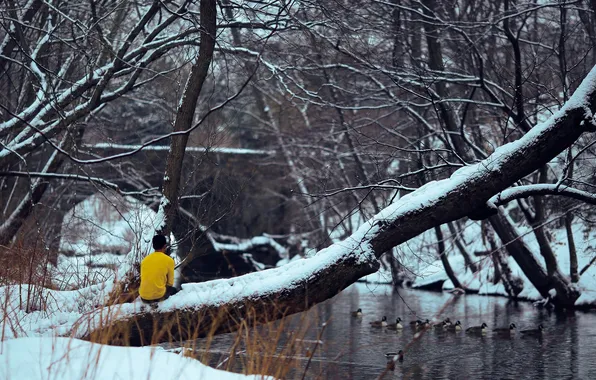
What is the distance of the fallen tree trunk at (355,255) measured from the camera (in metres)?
9.02

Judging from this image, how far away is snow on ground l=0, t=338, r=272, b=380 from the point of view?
19.7 feet

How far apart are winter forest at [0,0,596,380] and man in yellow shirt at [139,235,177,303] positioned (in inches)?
8.8

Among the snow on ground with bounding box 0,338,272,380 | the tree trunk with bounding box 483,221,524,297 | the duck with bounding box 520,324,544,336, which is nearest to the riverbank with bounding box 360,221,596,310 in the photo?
the tree trunk with bounding box 483,221,524,297

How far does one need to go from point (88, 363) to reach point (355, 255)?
4.12 metres

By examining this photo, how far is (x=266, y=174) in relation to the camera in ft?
102

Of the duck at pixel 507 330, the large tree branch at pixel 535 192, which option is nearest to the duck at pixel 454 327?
the duck at pixel 507 330

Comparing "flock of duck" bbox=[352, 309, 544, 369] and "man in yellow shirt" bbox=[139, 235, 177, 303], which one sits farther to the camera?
"flock of duck" bbox=[352, 309, 544, 369]

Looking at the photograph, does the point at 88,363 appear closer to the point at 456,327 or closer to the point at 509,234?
the point at 456,327

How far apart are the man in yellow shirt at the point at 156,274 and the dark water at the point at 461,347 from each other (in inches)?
71.6

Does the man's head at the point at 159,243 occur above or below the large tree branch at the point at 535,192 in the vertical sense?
below

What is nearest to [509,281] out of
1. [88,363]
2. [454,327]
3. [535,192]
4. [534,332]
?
[454,327]

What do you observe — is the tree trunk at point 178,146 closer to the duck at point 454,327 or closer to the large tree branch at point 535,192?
the large tree branch at point 535,192

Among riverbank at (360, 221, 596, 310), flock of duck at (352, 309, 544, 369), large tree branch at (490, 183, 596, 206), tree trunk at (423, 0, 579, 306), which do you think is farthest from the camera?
riverbank at (360, 221, 596, 310)

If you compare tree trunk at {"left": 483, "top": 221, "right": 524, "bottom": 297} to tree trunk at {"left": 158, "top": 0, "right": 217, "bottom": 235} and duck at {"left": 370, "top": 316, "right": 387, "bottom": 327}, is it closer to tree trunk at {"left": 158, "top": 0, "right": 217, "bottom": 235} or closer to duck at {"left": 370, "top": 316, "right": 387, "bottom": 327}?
duck at {"left": 370, "top": 316, "right": 387, "bottom": 327}
